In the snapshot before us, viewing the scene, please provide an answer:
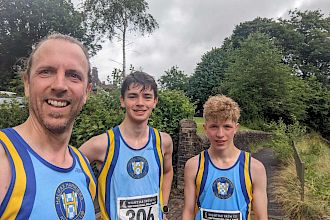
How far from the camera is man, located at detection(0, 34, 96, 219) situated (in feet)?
4.18

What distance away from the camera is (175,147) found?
22.7ft

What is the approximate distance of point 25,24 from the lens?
28.5 metres

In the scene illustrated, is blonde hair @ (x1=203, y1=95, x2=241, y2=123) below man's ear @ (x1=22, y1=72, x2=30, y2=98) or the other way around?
the other way around

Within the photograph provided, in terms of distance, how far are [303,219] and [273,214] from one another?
1.67ft

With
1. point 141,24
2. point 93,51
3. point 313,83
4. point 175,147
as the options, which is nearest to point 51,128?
point 175,147

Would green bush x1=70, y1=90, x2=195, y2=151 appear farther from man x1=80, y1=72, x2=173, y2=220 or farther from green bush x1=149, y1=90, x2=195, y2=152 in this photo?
man x1=80, y1=72, x2=173, y2=220

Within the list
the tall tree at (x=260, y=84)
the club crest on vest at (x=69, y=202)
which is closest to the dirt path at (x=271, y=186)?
the club crest on vest at (x=69, y=202)

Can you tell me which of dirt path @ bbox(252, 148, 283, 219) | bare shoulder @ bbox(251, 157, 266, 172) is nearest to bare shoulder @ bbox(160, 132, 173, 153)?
bare shoulder @ bbox(251, 157, 266, 172)

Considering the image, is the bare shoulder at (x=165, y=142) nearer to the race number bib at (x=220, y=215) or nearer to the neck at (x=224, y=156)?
the neck at (x=224, y=156)

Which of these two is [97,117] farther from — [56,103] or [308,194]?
[308,194]

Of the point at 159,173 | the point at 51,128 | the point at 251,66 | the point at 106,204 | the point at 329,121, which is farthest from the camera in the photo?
the point at 329,121

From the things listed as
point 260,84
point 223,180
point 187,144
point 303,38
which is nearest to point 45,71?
point 223,180

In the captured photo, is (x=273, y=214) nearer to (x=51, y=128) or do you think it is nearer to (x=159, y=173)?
(x=159, y=173)

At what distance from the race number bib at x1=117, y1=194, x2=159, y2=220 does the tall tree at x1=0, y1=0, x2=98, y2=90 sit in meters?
27.9
